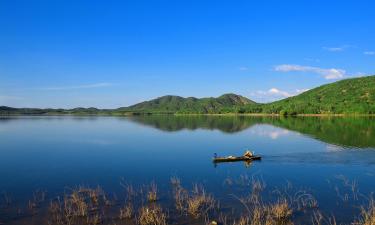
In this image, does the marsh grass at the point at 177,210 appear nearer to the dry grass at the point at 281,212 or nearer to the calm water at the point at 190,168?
the dry grass at the point at 281,212

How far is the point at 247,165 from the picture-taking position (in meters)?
48.5

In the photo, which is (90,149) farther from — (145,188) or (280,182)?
(280,182)

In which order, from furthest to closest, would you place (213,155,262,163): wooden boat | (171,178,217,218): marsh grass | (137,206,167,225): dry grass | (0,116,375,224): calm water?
(213,155,262,163): wooden boat < (0,116,375,224): calm water < (171,178,217,218): marsh grass < (137,206,167,225): dry grass

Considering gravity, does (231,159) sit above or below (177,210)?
above

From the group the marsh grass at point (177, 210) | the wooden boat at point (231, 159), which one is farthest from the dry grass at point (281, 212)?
the wooden boat at point (231, 159)

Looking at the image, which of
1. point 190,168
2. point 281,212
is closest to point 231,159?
point 190,168

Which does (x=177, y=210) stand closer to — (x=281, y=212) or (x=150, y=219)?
(x=150, y=219)

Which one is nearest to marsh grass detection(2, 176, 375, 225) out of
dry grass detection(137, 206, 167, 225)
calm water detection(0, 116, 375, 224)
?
dry grass detection(137, 206, 167, 225)

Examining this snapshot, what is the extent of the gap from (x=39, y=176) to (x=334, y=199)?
3035cm

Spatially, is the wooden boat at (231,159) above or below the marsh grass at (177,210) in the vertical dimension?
above

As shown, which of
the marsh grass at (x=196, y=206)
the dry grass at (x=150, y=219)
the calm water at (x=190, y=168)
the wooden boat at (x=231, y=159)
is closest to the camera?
the dry grass at (x=150, y=219)

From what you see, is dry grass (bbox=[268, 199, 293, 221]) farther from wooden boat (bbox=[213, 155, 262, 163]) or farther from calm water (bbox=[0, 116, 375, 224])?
wooden boat (bbox=[213, 155, 262, 163])

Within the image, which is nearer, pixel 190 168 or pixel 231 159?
pixel 190 168

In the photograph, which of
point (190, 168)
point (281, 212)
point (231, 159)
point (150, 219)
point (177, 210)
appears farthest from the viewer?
point (231, 159)
